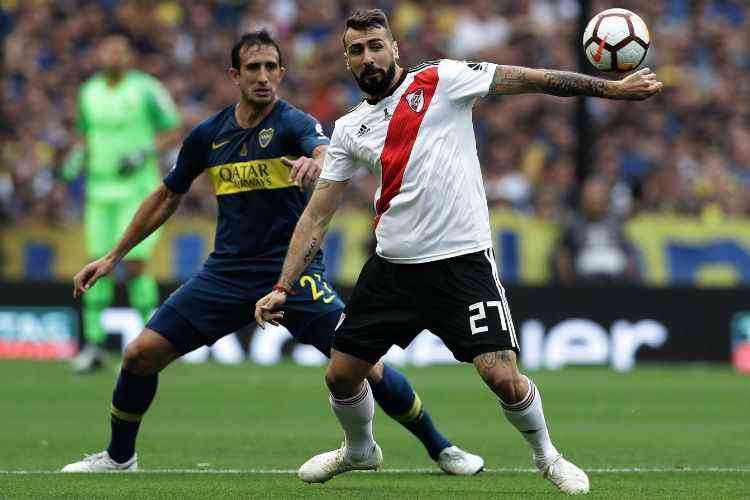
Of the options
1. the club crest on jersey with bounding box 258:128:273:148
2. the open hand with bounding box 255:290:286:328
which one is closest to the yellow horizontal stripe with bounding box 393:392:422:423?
the open hand with bounding box 255:290:286:328

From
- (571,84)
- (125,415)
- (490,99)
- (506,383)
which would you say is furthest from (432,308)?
(490,99)

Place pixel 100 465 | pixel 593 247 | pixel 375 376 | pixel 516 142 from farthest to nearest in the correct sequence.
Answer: pixel 516 142
pixel 593 247
pixel 100 465
pixel 375 376

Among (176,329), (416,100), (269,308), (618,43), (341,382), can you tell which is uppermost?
(618,43)

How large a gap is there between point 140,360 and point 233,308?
58 centimetres

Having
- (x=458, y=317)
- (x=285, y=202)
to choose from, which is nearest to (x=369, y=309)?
(x=458, y=317)

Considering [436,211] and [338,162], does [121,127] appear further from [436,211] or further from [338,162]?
[436,211]

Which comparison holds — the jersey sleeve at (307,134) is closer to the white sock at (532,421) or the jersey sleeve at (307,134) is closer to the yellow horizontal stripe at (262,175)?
the yellow horizontal stripe at (262,175)

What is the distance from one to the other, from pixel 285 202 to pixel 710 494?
9.07 ft

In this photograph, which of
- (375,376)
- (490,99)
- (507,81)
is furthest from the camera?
Answer: (490,99)

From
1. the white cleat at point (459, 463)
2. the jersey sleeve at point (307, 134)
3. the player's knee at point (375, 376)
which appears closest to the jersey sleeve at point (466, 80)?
the jersey sleeve at point (307, 134)

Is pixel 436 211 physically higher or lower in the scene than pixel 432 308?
higher

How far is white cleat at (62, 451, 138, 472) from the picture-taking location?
8.55 metres

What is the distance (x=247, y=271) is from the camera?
848 centimetres

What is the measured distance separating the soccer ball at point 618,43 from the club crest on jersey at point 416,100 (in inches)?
35.0
